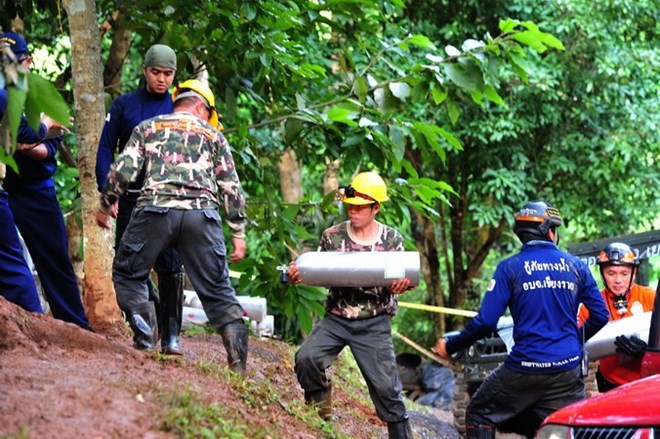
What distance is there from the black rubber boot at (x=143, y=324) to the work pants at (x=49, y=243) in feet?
3.33

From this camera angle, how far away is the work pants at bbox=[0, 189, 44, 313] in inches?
302

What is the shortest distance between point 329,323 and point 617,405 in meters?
2.69

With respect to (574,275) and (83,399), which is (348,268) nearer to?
(574,275)

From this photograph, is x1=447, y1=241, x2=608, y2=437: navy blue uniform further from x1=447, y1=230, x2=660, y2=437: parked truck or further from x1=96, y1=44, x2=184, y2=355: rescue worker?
x1=447, y1=230, x2=660, y2=437: parked truck

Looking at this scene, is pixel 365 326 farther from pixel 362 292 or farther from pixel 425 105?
pixel 425 105

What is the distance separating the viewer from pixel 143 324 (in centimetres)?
755

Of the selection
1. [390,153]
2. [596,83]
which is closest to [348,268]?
[390,153]

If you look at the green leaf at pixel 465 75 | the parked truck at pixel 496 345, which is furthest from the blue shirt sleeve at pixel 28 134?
the parked truck at pixel 496 345

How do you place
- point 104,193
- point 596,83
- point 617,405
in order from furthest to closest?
point 596,83, point 104,193, point 617,405

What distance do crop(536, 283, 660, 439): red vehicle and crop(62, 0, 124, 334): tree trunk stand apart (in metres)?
4.27

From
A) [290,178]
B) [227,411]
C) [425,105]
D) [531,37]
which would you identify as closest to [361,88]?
[531,37]

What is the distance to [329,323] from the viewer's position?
7906mm

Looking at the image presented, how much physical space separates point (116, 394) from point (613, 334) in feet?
14.1

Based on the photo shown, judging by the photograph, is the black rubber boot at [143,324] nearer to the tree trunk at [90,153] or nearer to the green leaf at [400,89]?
the tree trunk at [90,153]
